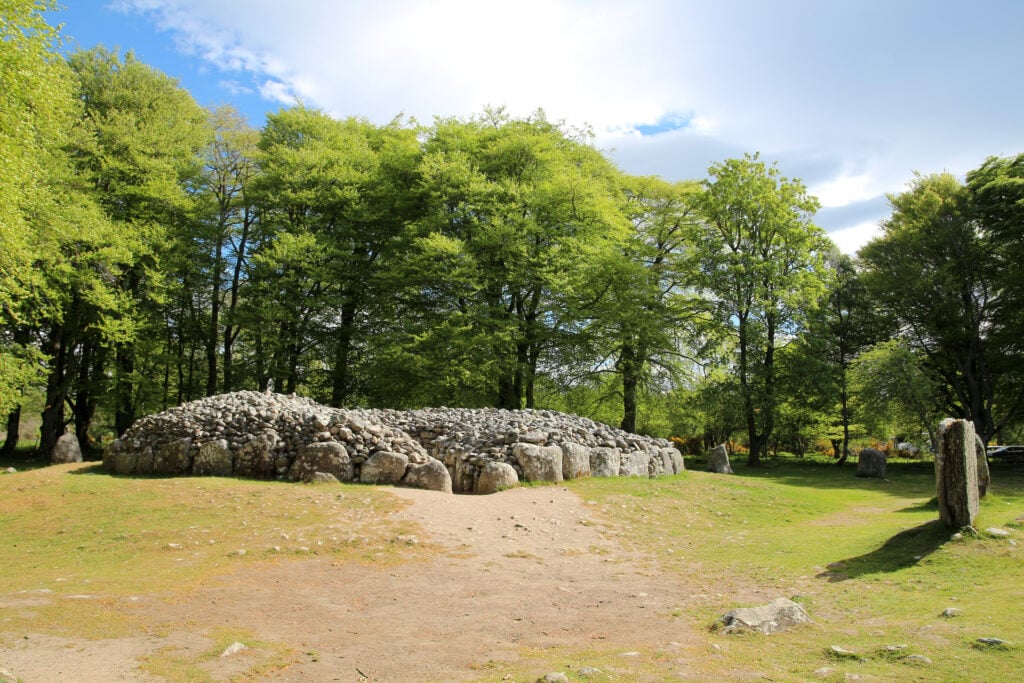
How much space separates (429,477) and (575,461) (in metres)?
4.22

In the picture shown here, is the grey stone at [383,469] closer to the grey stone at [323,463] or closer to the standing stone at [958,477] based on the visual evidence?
the grey stone at [323,463]

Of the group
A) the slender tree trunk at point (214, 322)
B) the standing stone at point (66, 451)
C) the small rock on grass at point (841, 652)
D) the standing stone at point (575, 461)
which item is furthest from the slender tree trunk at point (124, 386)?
the small rock on grass at point (841, 652)

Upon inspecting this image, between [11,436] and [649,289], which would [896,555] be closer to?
[649,289]

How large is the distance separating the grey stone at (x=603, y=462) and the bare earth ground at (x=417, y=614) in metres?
5.44

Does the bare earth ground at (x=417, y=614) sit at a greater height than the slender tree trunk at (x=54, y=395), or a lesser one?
lesser

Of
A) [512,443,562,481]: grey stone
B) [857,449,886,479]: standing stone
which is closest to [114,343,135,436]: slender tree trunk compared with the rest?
[512,443,562,481]: grey stone

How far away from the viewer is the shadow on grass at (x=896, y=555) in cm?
894

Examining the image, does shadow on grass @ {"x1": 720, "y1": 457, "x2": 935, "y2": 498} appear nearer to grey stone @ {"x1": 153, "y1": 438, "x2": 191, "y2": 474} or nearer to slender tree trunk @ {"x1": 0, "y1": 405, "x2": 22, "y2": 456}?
grey stone @ {"x1": 153, "y1": 438, "x2": 191, "y2": 474}

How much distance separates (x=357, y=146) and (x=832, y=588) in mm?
30903

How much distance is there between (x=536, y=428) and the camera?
17500 millimetres

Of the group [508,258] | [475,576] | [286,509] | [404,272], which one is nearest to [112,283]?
[404,272]

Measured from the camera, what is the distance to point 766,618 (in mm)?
6562

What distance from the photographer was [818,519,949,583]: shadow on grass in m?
8.94

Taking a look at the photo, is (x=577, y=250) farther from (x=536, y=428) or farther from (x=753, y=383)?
(x=536, y=428)
